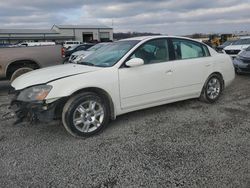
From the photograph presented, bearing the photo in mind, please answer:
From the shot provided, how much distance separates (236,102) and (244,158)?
2.90 metres

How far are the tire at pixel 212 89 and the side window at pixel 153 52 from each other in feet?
4.35

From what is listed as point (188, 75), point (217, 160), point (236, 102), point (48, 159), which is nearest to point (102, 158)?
point (48, 159)

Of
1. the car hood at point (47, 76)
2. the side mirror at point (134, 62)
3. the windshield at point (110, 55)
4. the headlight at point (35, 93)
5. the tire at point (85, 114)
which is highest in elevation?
the windshield at point (110, 55)

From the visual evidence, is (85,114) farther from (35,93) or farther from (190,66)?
(190,66)

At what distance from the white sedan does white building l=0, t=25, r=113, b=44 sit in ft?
188

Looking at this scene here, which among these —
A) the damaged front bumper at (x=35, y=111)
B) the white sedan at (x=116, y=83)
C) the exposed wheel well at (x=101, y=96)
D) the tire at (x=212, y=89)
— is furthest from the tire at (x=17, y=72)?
the tire at (x=212, y=89)

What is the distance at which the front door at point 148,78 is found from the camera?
423 cm

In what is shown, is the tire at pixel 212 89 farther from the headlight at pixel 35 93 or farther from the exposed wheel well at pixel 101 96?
the headlight at pixel 35 93

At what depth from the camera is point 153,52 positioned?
15.4 feet

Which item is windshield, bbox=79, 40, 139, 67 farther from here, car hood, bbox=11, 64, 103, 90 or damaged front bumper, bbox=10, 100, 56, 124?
damaged front bumper, bbox=10, 100, 56, 124

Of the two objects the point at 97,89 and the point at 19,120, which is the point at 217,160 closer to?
the point at 97,89

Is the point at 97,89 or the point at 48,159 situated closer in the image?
the point at 48,159

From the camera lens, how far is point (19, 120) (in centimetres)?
393

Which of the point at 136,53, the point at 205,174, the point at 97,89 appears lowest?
the point at 205,174
